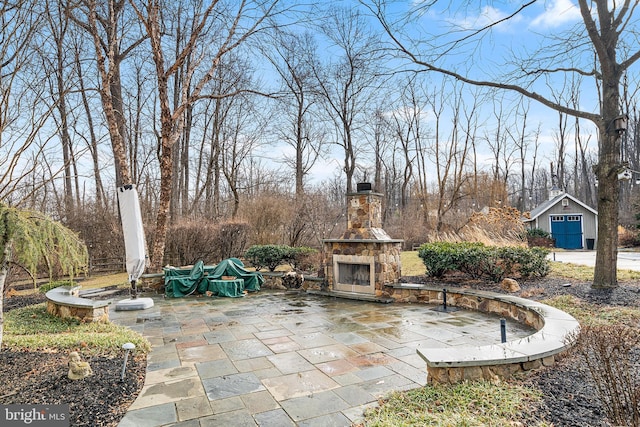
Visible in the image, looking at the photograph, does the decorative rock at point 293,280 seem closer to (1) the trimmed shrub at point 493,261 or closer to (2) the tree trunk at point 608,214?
(1) the trimmed shrub at point 493,261

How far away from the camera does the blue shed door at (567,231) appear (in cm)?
1847

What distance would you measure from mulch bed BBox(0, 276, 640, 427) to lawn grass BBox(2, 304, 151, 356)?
0.20 m

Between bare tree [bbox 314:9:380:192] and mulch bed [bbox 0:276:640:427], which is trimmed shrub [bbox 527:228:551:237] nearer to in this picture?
bare tree [bbox 314:9:380:192]

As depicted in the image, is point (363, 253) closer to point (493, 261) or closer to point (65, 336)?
point (493, 261)

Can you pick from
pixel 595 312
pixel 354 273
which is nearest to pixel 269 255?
pixel 354 273

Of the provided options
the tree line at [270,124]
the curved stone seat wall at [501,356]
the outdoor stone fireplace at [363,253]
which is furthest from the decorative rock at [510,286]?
the tree line at [270,124]

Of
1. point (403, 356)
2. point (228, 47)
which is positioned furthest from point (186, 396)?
point (228, 47)

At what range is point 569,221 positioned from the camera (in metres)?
18.6

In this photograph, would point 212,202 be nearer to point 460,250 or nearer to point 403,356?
point 460,250

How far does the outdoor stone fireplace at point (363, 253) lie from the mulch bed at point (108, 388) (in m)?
4.32

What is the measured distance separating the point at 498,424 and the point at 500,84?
687 centimetres

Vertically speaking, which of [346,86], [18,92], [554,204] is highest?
[346,86]

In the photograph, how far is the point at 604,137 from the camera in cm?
616

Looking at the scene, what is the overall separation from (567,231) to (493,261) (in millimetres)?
14836
